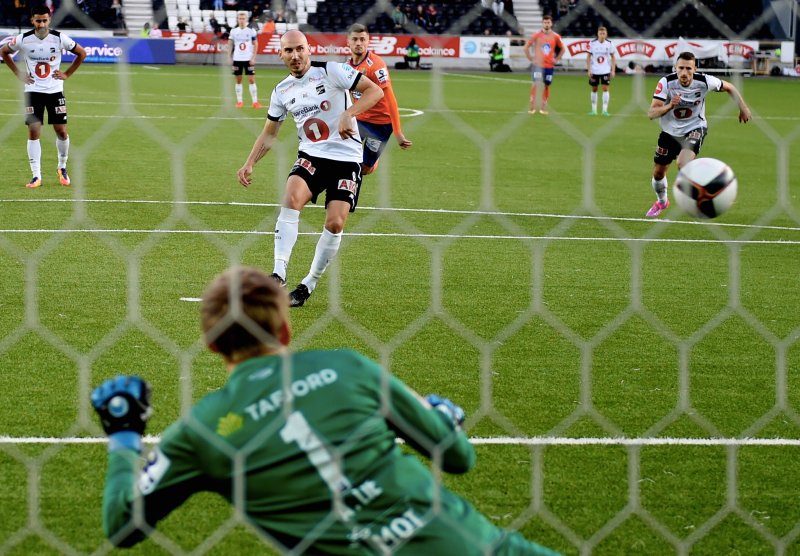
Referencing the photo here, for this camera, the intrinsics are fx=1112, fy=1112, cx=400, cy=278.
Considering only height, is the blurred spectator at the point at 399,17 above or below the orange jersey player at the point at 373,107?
above

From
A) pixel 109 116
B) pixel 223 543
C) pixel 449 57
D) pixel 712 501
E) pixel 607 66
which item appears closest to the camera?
pixel 223 543

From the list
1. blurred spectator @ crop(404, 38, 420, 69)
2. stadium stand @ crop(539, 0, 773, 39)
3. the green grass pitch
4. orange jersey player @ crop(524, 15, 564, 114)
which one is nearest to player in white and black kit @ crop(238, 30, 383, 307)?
the green grass pitch

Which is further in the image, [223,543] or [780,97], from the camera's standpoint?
[780,97]

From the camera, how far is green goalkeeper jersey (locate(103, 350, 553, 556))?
8.34 feet

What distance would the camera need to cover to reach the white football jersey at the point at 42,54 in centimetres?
1115

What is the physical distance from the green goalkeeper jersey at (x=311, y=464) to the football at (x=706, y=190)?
173 inches

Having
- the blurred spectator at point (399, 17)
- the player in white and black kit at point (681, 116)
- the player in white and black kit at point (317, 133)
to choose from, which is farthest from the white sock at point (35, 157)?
the player in white and black kit at point (681, 116)

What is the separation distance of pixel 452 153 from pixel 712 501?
1130 centimetres

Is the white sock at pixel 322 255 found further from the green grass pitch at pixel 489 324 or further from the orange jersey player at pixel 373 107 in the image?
the orange jersey player at pixel 373 107

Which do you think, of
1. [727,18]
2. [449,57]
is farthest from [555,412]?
[449,57]

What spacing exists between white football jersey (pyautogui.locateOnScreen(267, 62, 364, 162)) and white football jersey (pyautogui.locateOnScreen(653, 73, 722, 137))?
4515mm

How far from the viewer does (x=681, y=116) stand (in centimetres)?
1097

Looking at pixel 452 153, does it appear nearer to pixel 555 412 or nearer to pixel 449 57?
pixel 555 412

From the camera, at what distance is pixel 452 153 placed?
586 inches
